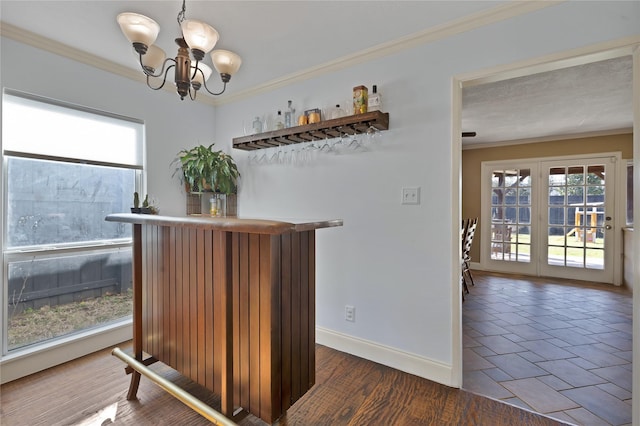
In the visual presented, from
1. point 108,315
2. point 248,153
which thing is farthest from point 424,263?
point 108,315

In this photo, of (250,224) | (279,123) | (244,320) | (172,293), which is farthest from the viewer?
(279,123)

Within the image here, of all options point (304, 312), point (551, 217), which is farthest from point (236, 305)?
point (551, 217)

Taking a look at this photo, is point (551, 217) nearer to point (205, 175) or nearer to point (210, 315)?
point (205, 175)

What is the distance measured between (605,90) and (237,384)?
13.8 feet

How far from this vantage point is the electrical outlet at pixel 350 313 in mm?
2475

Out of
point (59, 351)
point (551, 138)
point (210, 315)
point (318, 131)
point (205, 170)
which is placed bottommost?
point (59, 351)

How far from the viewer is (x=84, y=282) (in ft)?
8.26

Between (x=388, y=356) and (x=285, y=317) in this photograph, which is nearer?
(x=285, y=317)

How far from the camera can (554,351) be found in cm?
251

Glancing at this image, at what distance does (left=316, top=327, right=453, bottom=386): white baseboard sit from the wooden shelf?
66.7 inches

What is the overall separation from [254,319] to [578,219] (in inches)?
223

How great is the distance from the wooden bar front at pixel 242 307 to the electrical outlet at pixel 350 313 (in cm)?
98

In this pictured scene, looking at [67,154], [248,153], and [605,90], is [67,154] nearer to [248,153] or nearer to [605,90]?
[248,153]

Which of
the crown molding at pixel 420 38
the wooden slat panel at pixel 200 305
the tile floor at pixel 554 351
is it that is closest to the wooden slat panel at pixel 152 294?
the wooden slat panel at pixel 200 305
